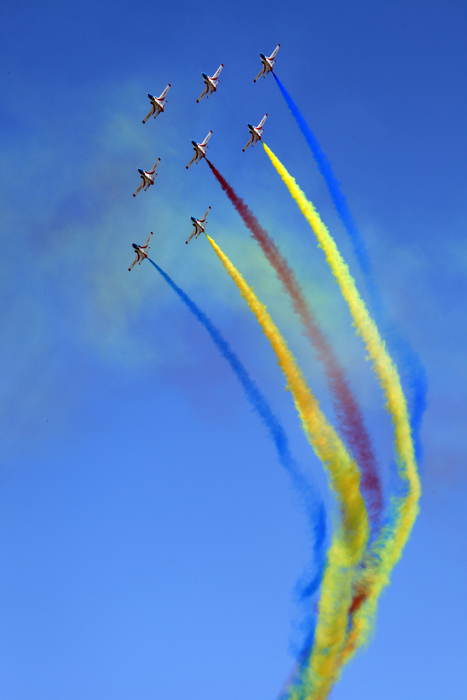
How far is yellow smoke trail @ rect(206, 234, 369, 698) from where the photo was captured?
55812 mm

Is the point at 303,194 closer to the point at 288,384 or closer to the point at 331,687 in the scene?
the point at 288,384

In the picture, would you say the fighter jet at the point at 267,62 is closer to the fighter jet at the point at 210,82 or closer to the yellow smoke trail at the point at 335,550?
the fighter jet at the point at 210,82

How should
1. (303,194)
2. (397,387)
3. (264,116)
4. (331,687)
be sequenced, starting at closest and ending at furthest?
(331,687)
(397,387)
(303,194)
(264,116)

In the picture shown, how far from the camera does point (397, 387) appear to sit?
6012 cm

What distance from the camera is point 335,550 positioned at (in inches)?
2256

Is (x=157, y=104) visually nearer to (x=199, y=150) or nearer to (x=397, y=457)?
(x=199, y=150)

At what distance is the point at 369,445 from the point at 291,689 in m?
19.8

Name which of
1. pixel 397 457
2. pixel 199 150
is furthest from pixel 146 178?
pixel 397 457

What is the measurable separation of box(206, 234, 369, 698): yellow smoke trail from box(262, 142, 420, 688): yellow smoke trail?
109 centimetres

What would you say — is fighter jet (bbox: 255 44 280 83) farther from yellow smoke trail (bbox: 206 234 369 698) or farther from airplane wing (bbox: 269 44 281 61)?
yellow smoke trail (bbox: 206 234 369 698)

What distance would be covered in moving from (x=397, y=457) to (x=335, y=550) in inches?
350

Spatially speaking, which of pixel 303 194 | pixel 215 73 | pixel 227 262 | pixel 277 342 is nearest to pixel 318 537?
pixel 277 342

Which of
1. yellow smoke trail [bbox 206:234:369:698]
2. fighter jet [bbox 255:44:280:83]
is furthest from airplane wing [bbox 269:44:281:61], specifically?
yellow smoke trail [bbox 206:234:369:698]

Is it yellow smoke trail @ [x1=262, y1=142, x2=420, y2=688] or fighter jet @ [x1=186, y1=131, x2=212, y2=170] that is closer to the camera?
yellow smoke trail @ [x1=262, y1=142, x2=420, y2=688]
